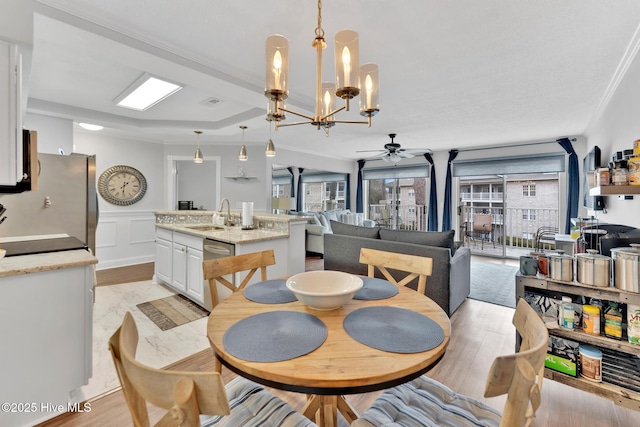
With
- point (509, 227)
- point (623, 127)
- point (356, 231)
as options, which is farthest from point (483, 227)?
point (356, 231)

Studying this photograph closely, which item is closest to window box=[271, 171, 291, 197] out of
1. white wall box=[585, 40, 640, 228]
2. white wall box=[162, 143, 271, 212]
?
white wall box=[162, 143, 271, 212]

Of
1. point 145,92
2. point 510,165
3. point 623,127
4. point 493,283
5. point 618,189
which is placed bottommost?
point 493,283

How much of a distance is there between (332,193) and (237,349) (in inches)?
325

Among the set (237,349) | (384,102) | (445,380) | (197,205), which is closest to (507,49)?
(384,102)

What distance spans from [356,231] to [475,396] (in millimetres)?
2182

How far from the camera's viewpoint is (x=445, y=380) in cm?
192

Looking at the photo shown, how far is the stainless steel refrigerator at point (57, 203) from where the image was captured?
2.72 m

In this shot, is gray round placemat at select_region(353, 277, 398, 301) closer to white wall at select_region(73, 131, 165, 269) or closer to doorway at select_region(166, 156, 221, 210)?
white wall at select_region(73, 131, 165, 269)

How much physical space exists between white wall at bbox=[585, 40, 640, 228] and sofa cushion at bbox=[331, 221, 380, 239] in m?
2.25

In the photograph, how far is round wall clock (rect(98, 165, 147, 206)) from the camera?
4809 millimetres

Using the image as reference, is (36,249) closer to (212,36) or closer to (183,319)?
(183,319)

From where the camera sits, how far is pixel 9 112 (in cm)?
157

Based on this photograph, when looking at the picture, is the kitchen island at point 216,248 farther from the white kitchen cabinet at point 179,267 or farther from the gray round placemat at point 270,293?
the gray round placemat at point 270,293

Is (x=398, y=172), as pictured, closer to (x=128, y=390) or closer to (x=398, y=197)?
(x=398, y=197)
